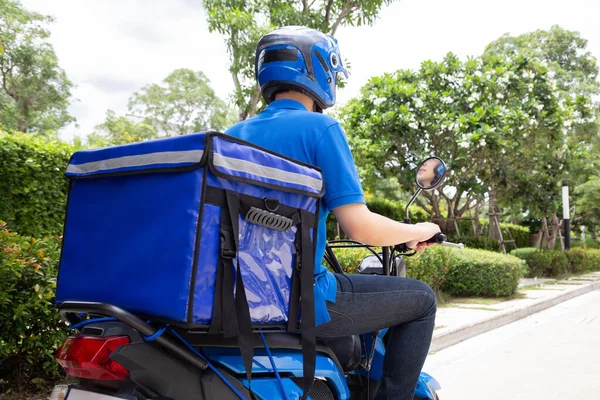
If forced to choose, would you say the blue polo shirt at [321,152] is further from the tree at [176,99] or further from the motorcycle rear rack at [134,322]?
the tree at [176,99]

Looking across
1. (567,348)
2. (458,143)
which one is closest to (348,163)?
(567,348)

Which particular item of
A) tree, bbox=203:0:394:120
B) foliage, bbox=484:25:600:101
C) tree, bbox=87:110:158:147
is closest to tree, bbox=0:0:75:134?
tree, bbox=87:110:158:147

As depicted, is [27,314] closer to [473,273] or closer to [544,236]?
[473,273]

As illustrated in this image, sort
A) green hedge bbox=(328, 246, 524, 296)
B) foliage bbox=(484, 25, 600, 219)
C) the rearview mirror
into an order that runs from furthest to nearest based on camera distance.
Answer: foliage bbox=(484, 25, 600, 219)
green hedge bbox=(328, 246, 524, 296)
the rearview mirror

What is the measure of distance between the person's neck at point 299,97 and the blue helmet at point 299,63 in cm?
2

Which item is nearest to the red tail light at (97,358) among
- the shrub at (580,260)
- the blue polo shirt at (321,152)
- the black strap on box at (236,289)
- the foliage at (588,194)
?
the black strap on box at (236,289)

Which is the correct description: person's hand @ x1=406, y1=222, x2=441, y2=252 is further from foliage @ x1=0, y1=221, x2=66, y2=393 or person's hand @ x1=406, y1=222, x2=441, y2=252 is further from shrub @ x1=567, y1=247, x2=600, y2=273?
shrub @ x1=567, y1=247, x2=600, y2=273

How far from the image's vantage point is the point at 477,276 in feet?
34.4

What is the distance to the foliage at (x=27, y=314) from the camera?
11.7ft

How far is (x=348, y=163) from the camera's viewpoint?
2.00 metres

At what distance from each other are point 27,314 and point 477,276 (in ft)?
28.0

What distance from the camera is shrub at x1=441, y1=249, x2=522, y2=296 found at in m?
Answer: 10.4

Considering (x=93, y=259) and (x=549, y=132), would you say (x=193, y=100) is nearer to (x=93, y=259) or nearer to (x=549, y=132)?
(x=549, y=132)

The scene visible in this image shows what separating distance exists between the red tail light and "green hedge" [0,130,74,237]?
22.8 feet
